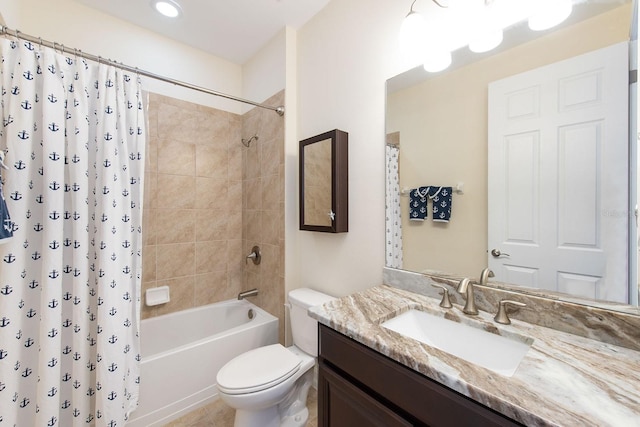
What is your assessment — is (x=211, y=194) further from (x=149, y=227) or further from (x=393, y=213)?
(x=393, y=213)

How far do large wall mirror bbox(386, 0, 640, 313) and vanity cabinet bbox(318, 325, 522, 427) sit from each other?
Result: 565mm

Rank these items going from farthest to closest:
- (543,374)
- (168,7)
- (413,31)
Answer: (168,7) < (413,31) < (543,374)

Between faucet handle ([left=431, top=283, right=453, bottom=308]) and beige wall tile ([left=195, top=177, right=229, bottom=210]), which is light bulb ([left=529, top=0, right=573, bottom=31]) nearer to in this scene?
faucet handle ([left=431, top=283, right=453, bottom=308])

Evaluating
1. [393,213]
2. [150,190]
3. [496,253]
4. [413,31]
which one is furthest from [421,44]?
[150,190]

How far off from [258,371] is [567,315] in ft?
4.33

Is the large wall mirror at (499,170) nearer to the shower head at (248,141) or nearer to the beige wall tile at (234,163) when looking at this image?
the shower head at (248,141)

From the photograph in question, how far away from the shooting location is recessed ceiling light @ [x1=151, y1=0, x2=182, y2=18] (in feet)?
5.47

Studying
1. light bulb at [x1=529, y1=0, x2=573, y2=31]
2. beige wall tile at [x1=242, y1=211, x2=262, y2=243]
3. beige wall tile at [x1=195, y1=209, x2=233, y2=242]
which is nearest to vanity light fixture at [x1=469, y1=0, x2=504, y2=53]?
light bulb at [x1=529, y1=0, x2=573, y2=31]

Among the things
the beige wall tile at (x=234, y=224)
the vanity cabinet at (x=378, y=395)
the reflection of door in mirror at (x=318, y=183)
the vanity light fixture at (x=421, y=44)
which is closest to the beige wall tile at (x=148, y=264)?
the beige wall tile at (x=234, y=224)

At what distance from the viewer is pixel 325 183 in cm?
158

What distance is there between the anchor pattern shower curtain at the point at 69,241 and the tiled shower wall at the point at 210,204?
0.65 meters

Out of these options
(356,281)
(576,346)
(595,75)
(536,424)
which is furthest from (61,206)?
(595,75)

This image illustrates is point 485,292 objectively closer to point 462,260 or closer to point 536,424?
point 462,260

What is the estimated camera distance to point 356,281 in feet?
5.04
